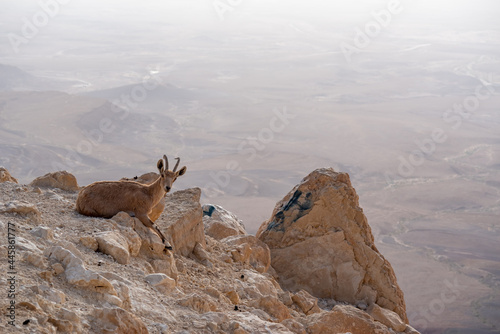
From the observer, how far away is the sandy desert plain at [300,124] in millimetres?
53750

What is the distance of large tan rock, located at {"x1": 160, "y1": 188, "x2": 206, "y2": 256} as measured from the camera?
30.2ft

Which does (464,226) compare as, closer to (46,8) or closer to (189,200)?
(189,200)

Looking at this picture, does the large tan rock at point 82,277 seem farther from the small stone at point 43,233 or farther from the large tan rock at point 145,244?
the large tan rock at point 145,244

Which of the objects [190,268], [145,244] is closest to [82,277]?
[145,244]

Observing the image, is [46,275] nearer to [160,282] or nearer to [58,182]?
[160,282]

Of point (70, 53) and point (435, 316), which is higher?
point (70, 53)

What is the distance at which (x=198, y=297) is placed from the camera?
6801 mm

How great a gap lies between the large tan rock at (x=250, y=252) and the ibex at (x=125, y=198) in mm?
1945

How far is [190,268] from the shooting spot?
28.8 ft

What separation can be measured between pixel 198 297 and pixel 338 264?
556cm

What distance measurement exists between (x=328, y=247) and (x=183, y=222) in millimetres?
3706

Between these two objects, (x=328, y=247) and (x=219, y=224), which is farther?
(x=219, y=224)

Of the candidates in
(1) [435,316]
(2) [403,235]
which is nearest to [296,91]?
(2) [403,235]

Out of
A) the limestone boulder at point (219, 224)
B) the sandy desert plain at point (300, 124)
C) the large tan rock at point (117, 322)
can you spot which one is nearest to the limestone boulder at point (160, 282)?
the large tan rock at point (117, 322)
